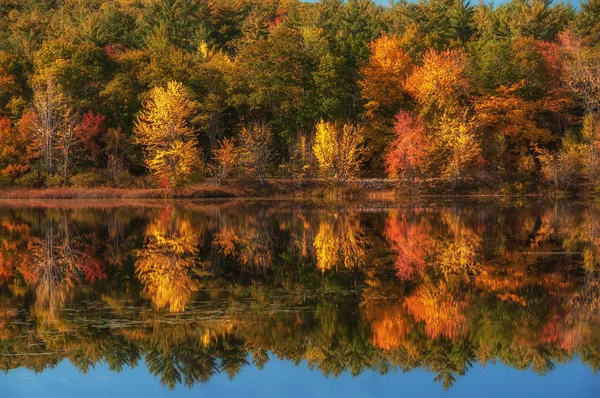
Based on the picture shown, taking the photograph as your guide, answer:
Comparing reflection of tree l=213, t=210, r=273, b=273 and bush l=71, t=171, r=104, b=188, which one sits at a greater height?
bush l=71, t=171, r=104, b=188

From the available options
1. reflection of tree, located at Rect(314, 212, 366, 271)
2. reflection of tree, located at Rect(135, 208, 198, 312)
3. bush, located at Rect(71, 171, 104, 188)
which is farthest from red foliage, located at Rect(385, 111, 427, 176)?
reflection of tree, located at Rect(135, 208, 198, 312)

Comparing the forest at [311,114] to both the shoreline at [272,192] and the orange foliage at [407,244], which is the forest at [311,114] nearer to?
the shoreline at [272,192]

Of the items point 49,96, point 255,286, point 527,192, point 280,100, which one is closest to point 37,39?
point 49,96

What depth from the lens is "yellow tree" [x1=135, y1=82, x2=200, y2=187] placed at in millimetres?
63938

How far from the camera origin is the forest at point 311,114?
6412 centimetres

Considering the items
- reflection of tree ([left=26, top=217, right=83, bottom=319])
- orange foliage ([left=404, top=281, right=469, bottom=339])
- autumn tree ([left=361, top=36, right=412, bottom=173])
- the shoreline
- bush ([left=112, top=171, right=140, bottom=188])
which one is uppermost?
autumn tree ([left=361, top=36, right=412, bottom=173])

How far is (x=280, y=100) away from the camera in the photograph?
224ft

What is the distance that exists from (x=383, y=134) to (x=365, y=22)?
20880 mm

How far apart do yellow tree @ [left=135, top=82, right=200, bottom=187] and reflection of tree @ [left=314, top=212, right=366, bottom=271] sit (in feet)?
79.5

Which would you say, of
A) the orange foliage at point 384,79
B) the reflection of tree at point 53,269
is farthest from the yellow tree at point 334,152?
the reflection of tree at point 53,269

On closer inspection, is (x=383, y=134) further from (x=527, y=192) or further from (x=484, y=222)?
(x=484, y=222)

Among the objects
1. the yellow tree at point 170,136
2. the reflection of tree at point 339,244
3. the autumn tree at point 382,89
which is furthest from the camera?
the autumn tree at point 382,89

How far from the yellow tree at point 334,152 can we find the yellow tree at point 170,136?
1064 cm

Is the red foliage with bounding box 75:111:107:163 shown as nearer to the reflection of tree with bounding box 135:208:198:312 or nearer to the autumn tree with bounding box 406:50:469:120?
the autumn tree with bounding box 406:50:469:120
